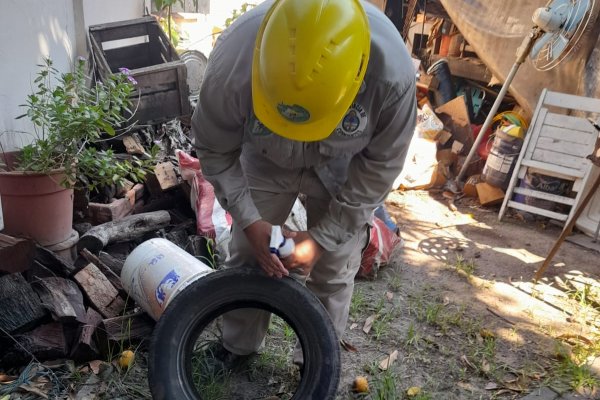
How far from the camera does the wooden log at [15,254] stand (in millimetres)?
2512

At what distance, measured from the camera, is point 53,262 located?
2.91 metres

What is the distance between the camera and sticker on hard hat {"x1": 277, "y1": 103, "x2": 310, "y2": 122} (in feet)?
5.56

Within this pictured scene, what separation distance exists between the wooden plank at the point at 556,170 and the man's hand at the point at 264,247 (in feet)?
13.2

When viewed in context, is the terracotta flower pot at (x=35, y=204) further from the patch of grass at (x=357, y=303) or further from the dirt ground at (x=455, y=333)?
the patch of grass at (x=357, y=303)

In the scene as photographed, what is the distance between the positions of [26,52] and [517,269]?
427 centimetres

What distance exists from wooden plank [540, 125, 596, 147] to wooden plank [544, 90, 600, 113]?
9.4 inches

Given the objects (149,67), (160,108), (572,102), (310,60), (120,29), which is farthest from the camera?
(120,29)

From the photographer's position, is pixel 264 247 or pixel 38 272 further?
pixel 38 272

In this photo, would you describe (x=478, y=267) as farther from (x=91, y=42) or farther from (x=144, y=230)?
(x=91, y=42)

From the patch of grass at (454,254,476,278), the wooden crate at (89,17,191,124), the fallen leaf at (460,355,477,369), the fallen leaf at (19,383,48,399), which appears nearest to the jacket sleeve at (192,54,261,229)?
the fallen leaf at (19,383,48,399)

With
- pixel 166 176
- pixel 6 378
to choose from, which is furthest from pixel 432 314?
pixel 6 378

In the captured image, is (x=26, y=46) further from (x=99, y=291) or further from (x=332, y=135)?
(x=332, y=135)

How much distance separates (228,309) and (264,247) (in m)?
0.37

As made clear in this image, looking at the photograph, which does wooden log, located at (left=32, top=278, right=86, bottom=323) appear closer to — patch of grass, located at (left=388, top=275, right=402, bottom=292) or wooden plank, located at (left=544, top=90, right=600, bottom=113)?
patch of grass, located at (left=388, top=275, right=402, bottom=292)
